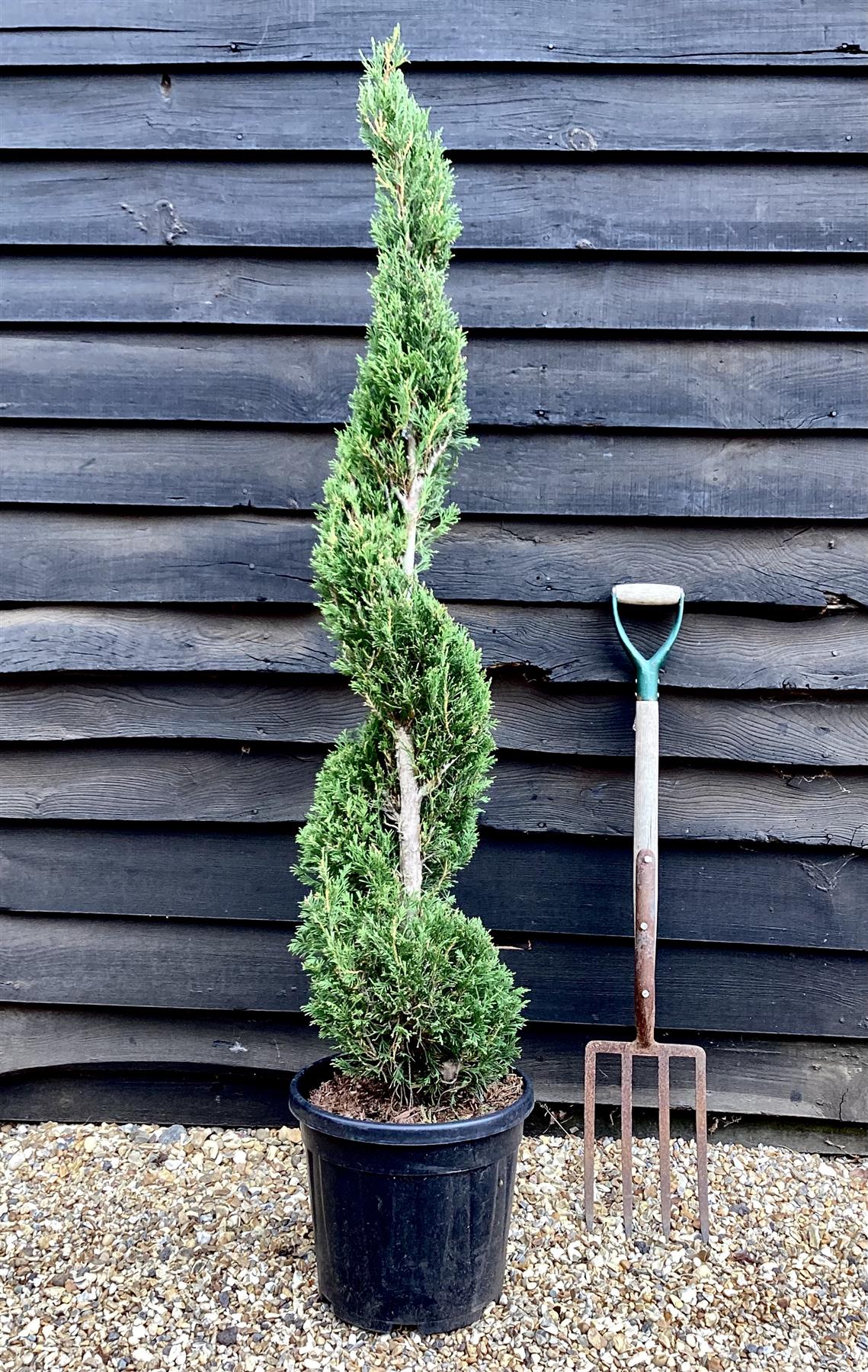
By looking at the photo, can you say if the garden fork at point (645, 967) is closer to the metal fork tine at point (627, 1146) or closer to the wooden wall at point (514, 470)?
the metal fork tine at point (627, 1146)

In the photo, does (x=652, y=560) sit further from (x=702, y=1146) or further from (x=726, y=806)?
(x=702, y=1146)

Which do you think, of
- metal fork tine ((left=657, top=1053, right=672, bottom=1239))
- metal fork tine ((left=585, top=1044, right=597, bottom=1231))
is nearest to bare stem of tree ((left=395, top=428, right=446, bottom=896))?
metal fork tine ((left=585, top=1044, right=597, bottom=1231))

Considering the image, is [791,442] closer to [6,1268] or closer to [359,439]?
[359,439]

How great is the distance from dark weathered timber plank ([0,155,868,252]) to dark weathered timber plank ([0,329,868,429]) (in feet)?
0.76

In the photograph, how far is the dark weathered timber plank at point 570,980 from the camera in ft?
8.38

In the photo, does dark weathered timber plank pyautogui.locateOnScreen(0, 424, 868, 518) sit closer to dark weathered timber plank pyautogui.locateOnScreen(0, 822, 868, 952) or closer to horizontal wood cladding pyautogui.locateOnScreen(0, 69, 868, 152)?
horizontal wood cladding pyautogui.locateOnScreen(0, 69, 868, 152)

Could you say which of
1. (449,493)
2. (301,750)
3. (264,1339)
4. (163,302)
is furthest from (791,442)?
(264,1339)

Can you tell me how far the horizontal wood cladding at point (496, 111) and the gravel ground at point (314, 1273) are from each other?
8.21ft

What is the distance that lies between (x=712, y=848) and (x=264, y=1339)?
1.47m

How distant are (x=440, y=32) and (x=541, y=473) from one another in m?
1.09

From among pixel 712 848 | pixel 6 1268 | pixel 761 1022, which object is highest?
pixel 712 848

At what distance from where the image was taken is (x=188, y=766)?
2.59 m

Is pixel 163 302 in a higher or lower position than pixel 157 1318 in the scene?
higher

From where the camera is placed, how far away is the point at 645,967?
230 cm
